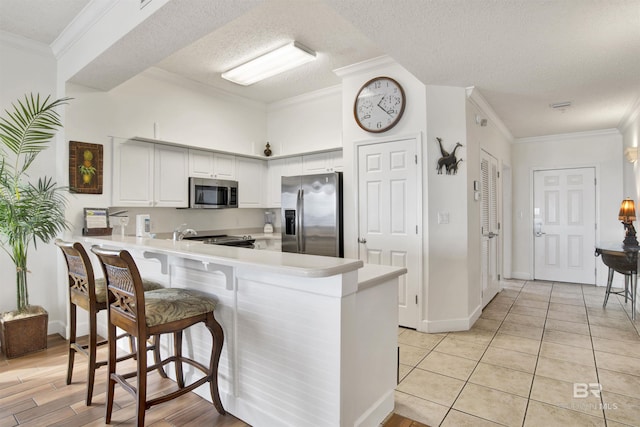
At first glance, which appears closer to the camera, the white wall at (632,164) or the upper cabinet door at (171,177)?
the upper cabinet door at (171,177)

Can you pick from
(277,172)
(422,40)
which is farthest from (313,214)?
(422,40)

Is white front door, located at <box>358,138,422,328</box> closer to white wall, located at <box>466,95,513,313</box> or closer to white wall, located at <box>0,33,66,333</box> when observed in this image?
white wall, located at <box>466,95,513,313</box>

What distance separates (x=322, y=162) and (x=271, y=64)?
4.81ft

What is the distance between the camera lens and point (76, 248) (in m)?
2.15

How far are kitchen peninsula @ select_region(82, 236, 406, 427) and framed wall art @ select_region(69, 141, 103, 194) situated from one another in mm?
1715

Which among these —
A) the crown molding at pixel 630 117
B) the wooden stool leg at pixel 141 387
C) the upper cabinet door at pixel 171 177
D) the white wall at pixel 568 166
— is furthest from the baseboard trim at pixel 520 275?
the wooden stool leg at pixel 141 387

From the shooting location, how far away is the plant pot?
113 inches

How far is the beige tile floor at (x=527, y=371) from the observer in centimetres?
209

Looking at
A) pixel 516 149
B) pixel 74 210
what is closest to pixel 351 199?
pixel 74 210

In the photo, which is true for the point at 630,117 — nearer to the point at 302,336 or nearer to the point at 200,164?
the point at 302,336

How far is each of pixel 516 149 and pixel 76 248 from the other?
21.3 ft

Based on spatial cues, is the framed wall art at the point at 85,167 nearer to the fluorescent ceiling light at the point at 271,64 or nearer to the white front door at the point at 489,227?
the fluorescent ceiling light at the point at 271,64

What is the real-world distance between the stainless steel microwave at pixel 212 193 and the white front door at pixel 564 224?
5078 mm

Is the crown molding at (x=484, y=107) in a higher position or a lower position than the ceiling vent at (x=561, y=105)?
lower
